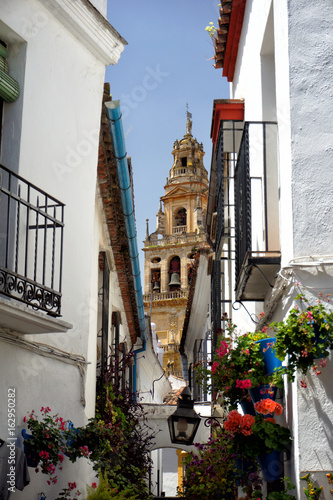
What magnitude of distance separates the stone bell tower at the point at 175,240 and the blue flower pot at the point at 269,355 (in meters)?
59.6

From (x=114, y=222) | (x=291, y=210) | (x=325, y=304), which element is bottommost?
(x=325, y=304)

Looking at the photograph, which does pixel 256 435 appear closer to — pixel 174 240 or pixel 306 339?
pixel 306 339

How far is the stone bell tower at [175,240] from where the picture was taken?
66750mm

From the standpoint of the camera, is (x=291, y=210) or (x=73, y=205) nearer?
(x=291, y=210)

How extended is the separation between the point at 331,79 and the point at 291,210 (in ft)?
3.74

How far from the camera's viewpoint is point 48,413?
7.03 metres

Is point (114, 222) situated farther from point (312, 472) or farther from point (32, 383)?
point (312, 472)

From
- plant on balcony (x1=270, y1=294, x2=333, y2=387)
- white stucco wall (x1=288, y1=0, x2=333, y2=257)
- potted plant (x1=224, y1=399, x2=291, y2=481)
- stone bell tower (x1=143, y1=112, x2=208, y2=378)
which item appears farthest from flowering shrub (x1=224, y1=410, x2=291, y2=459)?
stone bell tower (x1=143, y1=112, x2=208, y2=378)

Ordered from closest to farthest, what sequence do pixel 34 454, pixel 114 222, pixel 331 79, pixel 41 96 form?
pixel 331 79 → pixel 34 454 → pixel 41 96 → pixel 114 222

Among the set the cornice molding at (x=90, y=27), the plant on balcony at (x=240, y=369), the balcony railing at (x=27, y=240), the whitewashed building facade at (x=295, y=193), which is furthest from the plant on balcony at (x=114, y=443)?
the cornice molding at (x=90, y=27)

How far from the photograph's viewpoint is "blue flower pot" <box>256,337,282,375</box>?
17.6 ft

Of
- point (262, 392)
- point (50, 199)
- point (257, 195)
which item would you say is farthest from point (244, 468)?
point (50, 199)

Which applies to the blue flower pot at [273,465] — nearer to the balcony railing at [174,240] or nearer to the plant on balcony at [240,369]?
the plant on balcony at [240,369]

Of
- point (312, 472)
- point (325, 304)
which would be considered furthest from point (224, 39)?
point (312, 472)
